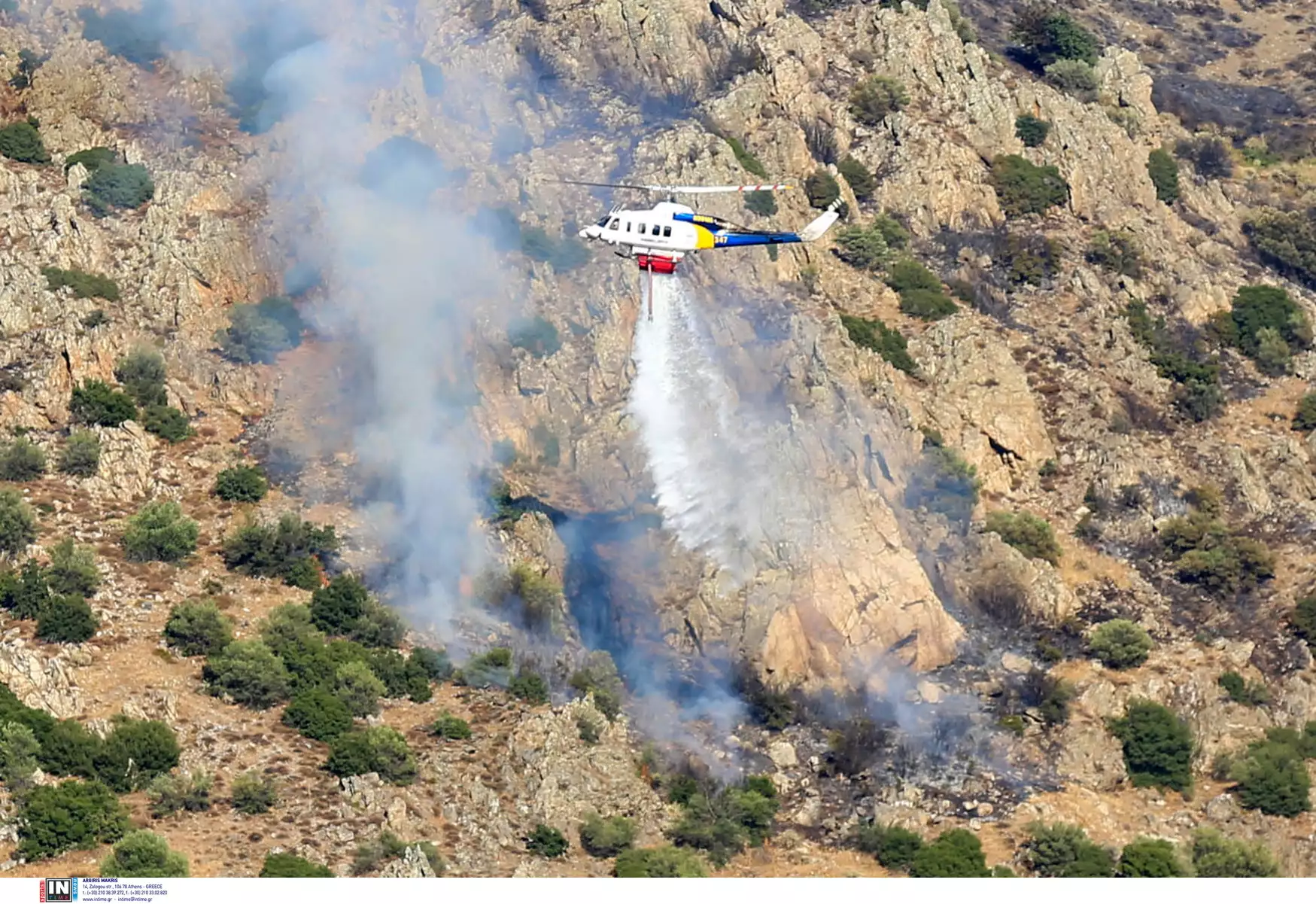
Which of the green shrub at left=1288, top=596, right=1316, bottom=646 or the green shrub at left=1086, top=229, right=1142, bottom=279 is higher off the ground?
the green shrub at left=1086, top=229, right=1142, bottom=279

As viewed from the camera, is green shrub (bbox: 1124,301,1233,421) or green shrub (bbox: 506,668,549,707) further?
green shrub (bbox: 1124,301,1233,421)

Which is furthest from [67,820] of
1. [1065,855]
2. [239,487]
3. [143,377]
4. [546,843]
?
[1065,855]

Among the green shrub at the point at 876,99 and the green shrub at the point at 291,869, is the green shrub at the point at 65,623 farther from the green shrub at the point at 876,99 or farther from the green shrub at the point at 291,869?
the green shrub at the point at 876,99

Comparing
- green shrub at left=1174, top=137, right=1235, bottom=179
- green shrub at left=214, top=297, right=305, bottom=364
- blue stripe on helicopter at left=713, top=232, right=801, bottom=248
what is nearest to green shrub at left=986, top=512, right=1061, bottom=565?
blue stripe on helicopter at left=713, top=232, right=801, bottom=248

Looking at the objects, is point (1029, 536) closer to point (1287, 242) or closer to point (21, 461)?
point (1287, 242)

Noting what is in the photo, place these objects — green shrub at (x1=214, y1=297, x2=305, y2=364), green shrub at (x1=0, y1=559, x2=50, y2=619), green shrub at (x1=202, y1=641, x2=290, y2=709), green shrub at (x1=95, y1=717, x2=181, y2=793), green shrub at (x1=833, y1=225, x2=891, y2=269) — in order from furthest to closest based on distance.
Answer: green shrub at (x1=833, y1=225, x2=891, y2=269) < green shrub at (x1=214, y1=297, x2=305, y2=364) < green shrub at (x1=0, y1=559, x2=50, y2=619) < green shrub at (x1=202, y1=641, x2=290, y2=709) < green shrub at (x1=95, y1=717, x2=181, y2=793)

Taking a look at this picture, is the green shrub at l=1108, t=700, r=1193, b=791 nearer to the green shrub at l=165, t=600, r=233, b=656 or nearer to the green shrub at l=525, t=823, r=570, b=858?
the green shrub at l=525, t=823, r=570, b=858

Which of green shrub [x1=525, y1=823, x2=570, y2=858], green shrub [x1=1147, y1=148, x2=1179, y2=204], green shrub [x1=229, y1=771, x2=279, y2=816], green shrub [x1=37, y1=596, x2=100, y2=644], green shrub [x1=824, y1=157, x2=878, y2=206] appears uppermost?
green shrub [x1=824, y1=157, x2=878, y2=206]
